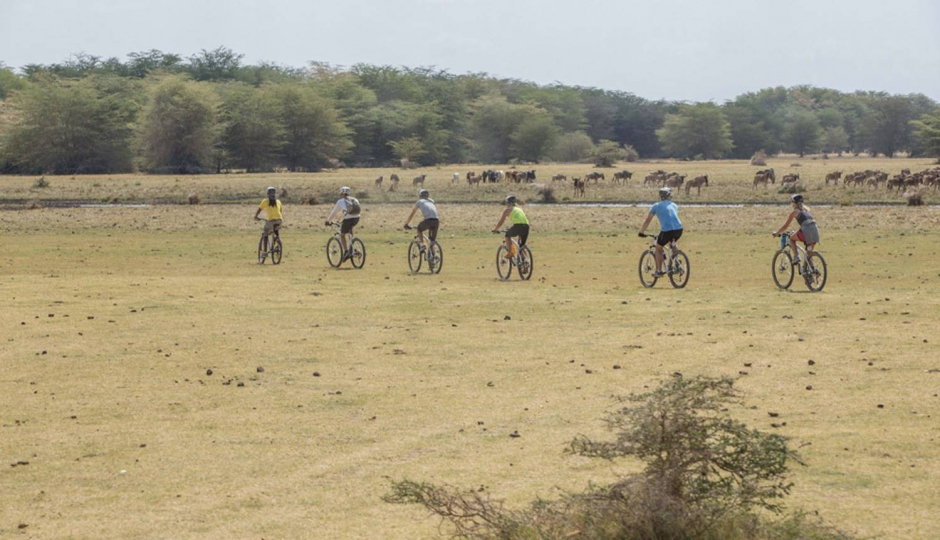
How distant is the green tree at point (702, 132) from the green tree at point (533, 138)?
62.9 ft

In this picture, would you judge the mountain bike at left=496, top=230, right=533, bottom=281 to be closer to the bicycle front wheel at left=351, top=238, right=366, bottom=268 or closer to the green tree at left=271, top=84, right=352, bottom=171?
the bicycle front wheel at left=351, top=238, right=366, bottom=268

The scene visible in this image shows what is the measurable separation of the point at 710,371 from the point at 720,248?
1931cm

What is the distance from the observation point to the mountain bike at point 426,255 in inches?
977

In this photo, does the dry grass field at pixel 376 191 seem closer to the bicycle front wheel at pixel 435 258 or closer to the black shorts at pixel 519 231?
the bicycle front wheel at pixel 435 258

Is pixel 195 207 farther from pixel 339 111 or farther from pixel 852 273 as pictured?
pixel 339 111

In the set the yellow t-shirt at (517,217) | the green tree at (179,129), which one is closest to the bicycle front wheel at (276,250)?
the yellow t-shirt at (517,217)

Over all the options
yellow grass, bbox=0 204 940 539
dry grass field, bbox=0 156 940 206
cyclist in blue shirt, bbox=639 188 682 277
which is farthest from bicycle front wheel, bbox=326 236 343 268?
dry grass field, bbox=0 156 940 206

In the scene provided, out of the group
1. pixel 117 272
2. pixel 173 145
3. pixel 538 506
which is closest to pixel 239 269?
pixel 117 272

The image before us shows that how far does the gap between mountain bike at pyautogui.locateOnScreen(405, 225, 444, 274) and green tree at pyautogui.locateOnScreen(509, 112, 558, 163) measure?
86270 mm

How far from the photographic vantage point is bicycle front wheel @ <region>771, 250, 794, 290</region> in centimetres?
2094

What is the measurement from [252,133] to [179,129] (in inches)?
264

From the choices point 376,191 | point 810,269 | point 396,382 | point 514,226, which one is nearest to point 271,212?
point 514,226

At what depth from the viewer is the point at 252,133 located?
91.6 metres

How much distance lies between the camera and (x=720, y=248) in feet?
104
